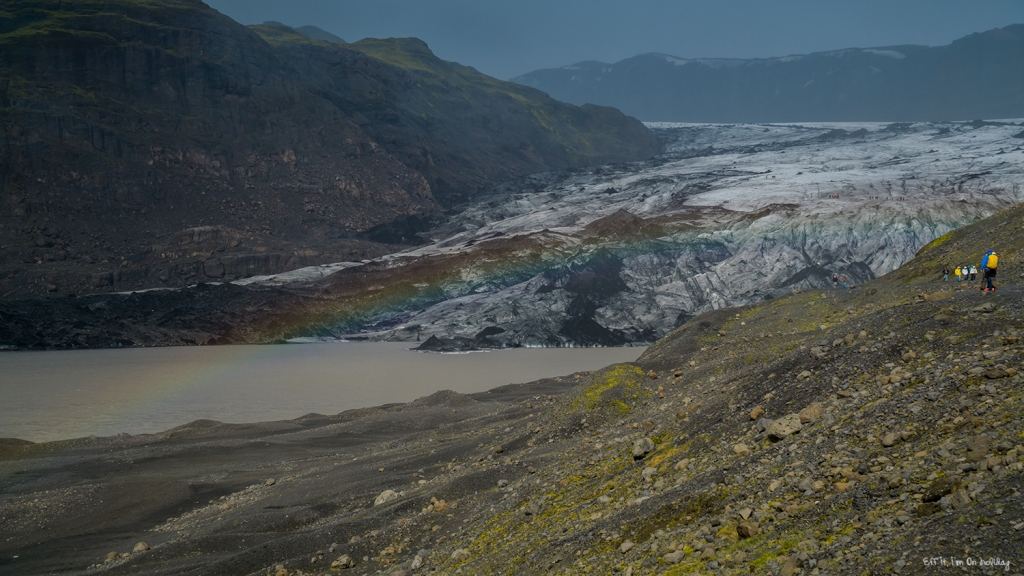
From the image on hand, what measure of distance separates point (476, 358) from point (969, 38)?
154m

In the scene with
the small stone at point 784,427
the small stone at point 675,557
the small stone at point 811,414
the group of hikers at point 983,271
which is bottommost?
the small stone at point 675,557

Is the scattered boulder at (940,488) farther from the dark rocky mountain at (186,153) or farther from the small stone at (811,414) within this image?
the dark rocky mountain at (186,153)

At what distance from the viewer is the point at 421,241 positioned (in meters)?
65.2

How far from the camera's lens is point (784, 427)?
19.6 feet

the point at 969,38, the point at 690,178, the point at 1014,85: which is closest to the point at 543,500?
the point at 690,178

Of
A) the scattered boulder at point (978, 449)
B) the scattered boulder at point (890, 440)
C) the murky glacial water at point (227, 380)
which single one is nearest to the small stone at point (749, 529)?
the scattered boulder at point (890, 440)

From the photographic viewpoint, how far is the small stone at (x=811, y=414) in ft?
19.5

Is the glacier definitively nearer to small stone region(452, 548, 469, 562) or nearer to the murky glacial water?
the murky glacial water

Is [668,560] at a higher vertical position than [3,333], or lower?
lower


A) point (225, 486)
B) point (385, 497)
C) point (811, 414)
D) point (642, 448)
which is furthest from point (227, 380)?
point (811, 414)

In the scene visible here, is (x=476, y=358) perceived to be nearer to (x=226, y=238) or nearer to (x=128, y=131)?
(x=226, y=238)

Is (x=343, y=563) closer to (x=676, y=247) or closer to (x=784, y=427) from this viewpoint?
(x=784, y=427)

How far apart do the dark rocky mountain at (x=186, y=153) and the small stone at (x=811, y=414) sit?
53679mm

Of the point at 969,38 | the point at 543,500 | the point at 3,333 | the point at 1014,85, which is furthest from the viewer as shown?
the point at 969,38
